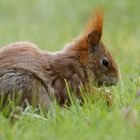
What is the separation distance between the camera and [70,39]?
A: 985 cm

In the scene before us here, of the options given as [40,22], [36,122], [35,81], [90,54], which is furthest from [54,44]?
[36,122]

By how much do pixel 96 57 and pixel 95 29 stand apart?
260 millimetres

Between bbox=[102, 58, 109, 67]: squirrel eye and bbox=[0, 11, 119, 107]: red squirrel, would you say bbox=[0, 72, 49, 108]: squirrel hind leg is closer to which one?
bbox=[0, 11, 119, 107]: red squirrel

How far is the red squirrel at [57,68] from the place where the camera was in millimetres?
5320

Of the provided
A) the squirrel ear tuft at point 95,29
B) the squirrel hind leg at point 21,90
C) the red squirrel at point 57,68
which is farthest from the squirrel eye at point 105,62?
the squirrel hind leg at point 21,90

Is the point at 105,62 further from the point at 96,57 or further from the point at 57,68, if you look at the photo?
the point at 57,68

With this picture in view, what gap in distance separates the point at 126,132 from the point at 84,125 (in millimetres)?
399

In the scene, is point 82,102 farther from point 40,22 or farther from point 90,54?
point 40,22

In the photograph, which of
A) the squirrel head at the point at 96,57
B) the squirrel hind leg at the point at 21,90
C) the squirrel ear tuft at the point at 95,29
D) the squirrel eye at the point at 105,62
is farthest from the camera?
the squirrel eye at the point at 105,62

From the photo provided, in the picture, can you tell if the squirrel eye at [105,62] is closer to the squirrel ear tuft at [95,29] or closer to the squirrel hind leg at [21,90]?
the squirrel ear tuft at [95,29]

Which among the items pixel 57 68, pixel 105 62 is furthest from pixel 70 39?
pixel 57 68

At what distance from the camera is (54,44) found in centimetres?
1020

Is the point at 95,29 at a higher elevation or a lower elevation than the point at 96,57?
higher

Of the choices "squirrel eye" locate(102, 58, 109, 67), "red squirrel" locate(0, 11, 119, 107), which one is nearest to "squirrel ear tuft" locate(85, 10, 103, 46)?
"red squirrel" locate(0, 11, 119, 107)
